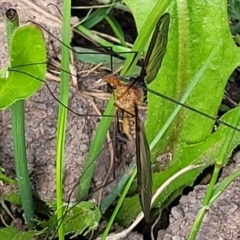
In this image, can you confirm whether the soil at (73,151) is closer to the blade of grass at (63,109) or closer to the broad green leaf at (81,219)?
the broad green leaf at (81,219)

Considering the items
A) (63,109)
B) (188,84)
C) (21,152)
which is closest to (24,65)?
(63,109)

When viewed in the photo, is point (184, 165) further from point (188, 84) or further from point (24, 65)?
point (24, 65)

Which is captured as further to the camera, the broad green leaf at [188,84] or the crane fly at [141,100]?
the broad green leaf at [188,84]

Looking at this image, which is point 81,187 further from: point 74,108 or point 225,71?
point 225,71

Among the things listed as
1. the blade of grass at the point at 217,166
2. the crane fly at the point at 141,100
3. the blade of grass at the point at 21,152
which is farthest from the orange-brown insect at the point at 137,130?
the blade of grass at the point at 21,152

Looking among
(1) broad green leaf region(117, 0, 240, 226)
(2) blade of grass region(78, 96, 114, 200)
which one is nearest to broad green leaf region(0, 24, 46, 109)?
(2) blade of grass region(78, 96, 114, 200)

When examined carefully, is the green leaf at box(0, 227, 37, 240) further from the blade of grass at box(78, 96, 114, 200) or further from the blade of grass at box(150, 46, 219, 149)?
the blade of grass at box(150, 46, 219, 149)

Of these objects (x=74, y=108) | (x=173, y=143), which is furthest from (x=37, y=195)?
(x=173, y=143)
